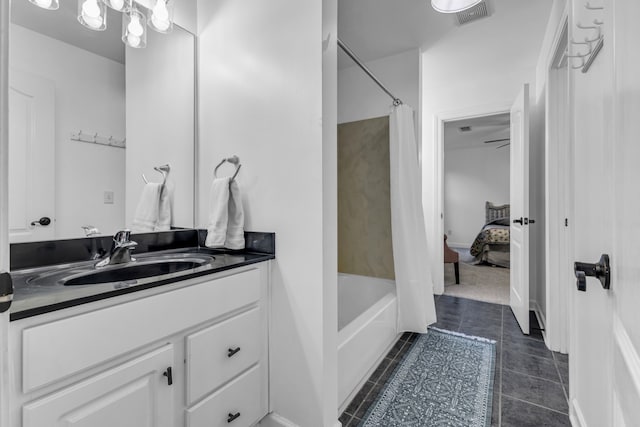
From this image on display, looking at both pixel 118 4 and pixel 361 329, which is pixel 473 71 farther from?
pixel 118 4

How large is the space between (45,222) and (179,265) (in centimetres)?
53

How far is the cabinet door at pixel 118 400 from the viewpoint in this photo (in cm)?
74

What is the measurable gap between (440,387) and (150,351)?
60.5 inches

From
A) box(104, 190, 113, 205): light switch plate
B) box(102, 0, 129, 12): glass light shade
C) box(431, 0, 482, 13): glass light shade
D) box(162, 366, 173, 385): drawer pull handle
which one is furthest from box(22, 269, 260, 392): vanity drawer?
box(431, 0, 482, 13): glass light shade

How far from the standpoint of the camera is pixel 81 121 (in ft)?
4.28

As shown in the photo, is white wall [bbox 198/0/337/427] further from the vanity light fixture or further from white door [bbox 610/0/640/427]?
white door [bbox 610/0/640/427]

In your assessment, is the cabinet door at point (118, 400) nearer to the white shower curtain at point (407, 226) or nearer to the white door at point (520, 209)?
the white shower curtain at point (407, 226)

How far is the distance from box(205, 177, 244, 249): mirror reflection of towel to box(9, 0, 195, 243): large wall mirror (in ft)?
1.15

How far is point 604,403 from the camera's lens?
0.95 metres

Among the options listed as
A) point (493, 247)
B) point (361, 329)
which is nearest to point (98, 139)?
point (361, 329)

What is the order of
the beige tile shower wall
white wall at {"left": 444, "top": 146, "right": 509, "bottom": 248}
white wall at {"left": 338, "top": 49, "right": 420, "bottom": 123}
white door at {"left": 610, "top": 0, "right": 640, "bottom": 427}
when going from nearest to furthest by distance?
white door at {"left": 610, "top": 0, "right": 640, "bottom": 427}
the beige tile shower wall
white wall at {"left": 338, "top": 49, "right": 420, "bottom": 123}
white wall at {"left": 444, "top": 146, "right": 509, "bottom": 248}

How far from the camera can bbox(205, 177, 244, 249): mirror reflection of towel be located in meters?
1.42

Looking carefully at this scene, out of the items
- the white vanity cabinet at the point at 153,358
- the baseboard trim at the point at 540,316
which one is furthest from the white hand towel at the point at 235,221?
the baseboard trim at the point at 540,316

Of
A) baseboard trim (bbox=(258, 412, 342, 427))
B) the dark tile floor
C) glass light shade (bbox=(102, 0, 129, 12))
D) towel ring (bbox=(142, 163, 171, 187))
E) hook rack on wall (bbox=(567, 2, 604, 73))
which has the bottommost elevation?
the dark tile floor
